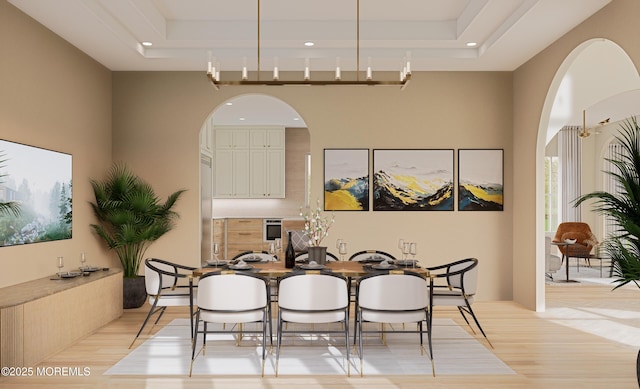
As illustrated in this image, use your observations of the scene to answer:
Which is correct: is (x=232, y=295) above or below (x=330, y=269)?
below

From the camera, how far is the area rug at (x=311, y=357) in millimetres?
4266

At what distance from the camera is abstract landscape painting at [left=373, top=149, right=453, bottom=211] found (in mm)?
7211

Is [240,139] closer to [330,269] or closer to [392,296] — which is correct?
[330,269]

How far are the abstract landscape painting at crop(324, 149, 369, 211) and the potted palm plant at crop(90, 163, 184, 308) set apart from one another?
2054 millimetres

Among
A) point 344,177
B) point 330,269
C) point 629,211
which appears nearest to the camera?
point 629,211

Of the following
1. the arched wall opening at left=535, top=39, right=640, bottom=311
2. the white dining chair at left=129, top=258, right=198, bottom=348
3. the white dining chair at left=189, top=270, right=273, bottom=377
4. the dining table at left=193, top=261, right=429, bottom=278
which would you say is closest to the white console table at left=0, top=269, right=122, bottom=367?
the white dining chair at left=129, top=258, right=198, bottom=348

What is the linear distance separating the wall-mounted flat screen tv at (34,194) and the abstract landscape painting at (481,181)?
4845 mm

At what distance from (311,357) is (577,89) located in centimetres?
537

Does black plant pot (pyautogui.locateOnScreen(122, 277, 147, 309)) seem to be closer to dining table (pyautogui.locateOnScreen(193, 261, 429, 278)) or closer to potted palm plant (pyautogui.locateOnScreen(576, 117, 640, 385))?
dining table (pyautogui.locateOnScreen(193, 261, 429, 278))

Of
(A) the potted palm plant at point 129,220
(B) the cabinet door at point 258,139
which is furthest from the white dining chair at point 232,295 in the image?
(B) the cabinet door at point 258,139

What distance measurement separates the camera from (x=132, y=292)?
21.6 feet

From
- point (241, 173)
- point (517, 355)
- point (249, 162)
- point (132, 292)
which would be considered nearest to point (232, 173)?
point (241, 173)

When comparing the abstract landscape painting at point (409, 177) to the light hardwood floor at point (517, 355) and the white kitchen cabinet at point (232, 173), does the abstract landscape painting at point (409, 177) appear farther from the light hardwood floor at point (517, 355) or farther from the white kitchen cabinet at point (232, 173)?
the white kitchen cabinet at point (232, 173)

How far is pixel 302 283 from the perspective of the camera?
13.8ft
